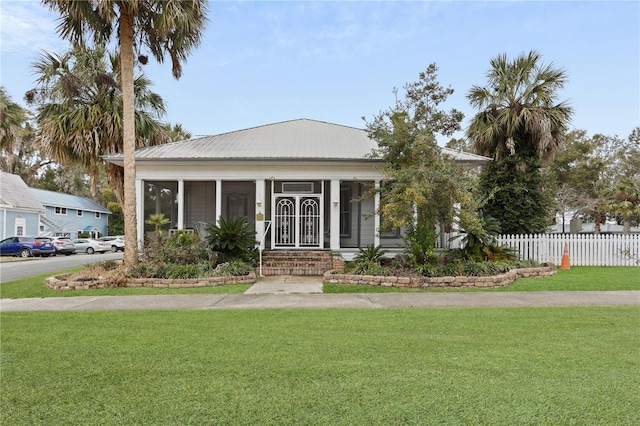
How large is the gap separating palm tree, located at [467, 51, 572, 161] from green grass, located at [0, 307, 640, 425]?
33.7ft

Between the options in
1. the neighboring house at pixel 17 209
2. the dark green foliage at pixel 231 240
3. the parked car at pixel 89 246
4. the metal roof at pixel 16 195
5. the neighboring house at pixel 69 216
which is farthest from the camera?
the neighboring house at pixel 69 216

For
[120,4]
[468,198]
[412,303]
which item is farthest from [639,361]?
[120,4]

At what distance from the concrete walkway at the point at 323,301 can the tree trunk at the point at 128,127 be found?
2.87 metres

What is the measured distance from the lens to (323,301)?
852 cm

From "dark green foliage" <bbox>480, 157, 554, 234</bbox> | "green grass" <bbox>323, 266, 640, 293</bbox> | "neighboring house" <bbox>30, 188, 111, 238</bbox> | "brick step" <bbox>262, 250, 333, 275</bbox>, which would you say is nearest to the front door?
"brick step" <bbox>262, 250, 333, 275</bbox>

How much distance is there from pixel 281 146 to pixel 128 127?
18.3 ft

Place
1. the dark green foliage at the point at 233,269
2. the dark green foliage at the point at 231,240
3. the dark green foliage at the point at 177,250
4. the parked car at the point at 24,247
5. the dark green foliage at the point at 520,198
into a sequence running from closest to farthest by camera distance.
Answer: the dark green foliage at the point at 233,269, the dark green foliage at the point at 177,250, the dark green foliage at the point at 231,240, the dark green foliage at the point at 520,198, the parked car at the point at 24,247

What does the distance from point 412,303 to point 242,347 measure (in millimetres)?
4345

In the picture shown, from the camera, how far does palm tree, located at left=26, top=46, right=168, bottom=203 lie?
52.6 ft

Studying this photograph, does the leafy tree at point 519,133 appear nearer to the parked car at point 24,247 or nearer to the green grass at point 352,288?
the green grass at point 352,288

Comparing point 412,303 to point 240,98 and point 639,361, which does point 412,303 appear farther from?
point 240,98

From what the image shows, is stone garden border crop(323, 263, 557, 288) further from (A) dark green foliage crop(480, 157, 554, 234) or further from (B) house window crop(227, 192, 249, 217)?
(B) house window crop(227, 192, 249, 217)

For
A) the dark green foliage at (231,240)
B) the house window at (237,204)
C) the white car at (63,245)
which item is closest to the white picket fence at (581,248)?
the dark green foliage at (231,240)

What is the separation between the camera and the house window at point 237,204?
57.6ft
